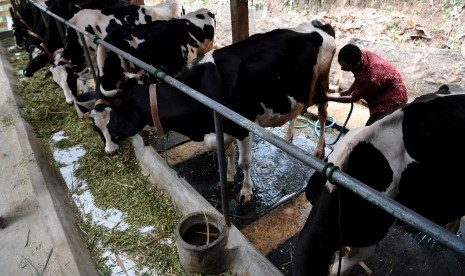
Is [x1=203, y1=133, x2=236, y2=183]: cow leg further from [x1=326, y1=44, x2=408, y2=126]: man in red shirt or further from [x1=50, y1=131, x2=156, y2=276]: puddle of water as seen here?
[x1=326, y1=44, x2=408, y2=126]: man in red shirt

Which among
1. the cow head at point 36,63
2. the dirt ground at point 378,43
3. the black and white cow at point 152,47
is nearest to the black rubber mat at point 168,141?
the dirt ground at point 378,43

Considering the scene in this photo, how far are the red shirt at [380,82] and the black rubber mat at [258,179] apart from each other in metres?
1.25

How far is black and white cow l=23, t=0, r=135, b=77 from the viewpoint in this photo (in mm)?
6711

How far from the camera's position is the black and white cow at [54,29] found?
6711 mm

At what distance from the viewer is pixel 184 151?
502 centimetres

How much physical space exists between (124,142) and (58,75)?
310 cm

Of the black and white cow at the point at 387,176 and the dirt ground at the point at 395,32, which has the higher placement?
the black and white cow at the point at 387,176

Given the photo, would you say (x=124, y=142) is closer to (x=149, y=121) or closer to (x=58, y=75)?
(x=149, y=121)

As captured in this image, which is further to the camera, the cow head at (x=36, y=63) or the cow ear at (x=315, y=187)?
the cow head at (x=36, y=63)

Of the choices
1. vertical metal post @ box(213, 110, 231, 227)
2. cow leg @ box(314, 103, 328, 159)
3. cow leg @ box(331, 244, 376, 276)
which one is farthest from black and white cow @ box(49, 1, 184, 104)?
cow leg @ box(331, 244, 376, 276)

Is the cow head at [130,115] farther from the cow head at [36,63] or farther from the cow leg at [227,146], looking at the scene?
the cow head at [36,63]

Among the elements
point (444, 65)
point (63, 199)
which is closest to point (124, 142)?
point (63, 199)

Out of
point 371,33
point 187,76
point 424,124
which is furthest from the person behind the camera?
point 371,33

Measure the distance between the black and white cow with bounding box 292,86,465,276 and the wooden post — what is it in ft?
9.10
